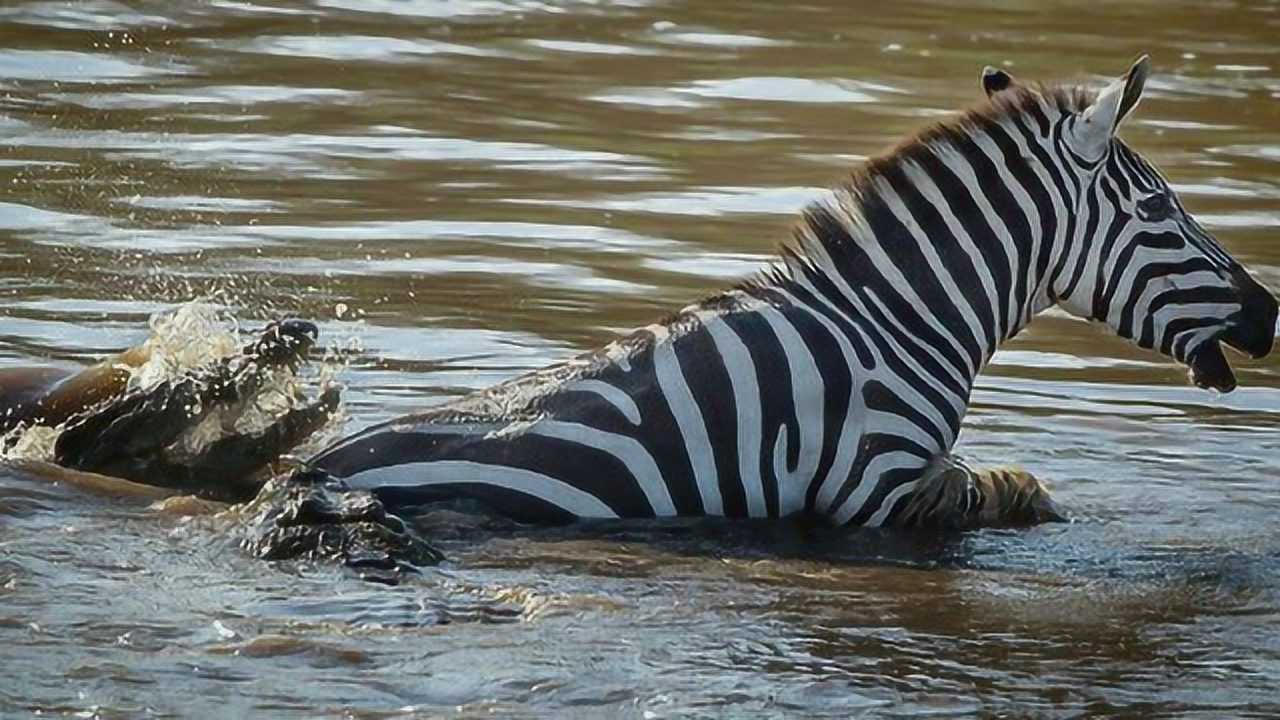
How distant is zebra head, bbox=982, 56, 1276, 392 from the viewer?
8.02m

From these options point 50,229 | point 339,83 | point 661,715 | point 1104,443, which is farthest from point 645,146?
point 661,715

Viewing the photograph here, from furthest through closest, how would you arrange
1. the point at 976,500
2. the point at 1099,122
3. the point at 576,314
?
the point at 576,314, the point at 1099,122, the point at 976,500

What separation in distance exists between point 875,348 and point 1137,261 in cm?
95

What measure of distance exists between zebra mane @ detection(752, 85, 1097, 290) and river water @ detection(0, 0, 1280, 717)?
0.88 meters

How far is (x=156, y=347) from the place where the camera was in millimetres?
7984

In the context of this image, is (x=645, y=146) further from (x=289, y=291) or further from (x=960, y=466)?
(x=960, y=466)

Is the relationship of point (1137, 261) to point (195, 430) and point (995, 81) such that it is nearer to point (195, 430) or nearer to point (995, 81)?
point (995, 81)

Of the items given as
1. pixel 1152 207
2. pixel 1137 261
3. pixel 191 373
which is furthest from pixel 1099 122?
pixel 191 373

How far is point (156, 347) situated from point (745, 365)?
187cm

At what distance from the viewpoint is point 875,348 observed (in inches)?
306

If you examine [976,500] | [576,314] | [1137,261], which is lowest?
[976,500]

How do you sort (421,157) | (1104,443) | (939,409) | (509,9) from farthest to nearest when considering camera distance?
(509,9)
(421,157)
(1104,443)
(939,409)

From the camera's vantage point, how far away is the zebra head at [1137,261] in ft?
26.3

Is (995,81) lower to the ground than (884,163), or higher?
higher
